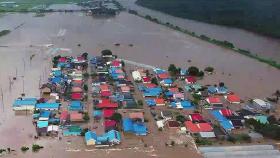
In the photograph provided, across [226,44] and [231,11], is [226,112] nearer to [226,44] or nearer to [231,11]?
[226,44]

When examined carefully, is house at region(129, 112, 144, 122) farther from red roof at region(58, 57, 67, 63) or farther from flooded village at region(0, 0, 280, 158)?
red roof at region(58, 57, 67, 63)

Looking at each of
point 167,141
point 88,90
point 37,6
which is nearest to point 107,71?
point 88,90

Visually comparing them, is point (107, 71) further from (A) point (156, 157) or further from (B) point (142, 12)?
Answer: (B) point (142, 12)

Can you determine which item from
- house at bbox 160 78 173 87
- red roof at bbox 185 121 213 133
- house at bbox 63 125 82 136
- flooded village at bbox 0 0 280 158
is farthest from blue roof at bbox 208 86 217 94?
house at bbox 63 125 82 136

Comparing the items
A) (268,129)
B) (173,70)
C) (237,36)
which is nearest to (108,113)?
(268,129)

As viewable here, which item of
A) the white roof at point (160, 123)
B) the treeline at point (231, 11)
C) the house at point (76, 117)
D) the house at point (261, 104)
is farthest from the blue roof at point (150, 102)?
the treeline at point (231, 11)

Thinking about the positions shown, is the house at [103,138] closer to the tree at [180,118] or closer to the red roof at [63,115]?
the red roof at [63,115]
